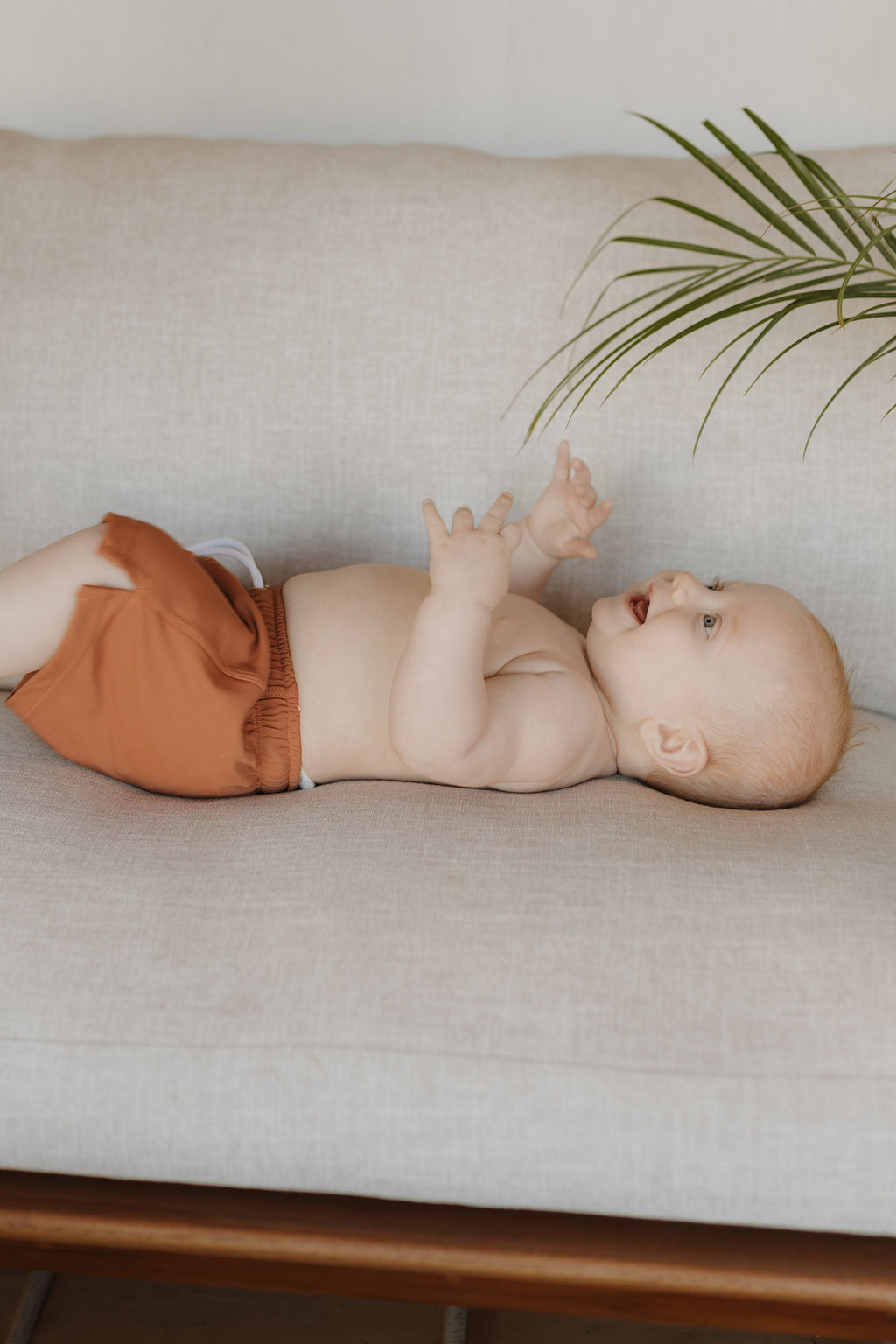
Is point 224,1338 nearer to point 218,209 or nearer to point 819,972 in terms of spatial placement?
point 819,972

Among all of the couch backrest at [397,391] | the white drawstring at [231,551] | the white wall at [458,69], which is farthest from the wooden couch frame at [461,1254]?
the white wall at [458,69]

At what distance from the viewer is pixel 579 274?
1.35m

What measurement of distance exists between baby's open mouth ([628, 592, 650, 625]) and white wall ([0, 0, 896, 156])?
964mm

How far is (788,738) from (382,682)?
47 cm

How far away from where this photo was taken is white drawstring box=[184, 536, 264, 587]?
1312 millimetres

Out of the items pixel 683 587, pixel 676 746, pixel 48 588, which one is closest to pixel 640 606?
pixel 683 587

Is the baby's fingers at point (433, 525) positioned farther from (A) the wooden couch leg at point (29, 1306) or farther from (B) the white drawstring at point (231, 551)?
(A) the wooden couch leg at point (29, 1306)

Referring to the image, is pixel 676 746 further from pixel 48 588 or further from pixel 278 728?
pixel 48 588

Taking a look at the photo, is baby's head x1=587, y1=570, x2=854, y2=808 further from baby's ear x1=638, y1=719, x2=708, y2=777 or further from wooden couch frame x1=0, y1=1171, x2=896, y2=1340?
wooden couch frame x1=0, y1=1171, x2=896, y2=1340

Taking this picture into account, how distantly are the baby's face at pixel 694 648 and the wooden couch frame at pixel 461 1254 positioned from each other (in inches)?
21.7

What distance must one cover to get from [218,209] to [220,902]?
A: 0.98 m

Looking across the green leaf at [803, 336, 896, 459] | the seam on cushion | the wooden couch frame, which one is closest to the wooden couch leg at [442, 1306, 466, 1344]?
the wooden couch frame

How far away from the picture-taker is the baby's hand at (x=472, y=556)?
1.06 metres

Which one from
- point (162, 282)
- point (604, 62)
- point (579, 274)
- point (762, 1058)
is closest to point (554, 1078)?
point (762, 1058)
